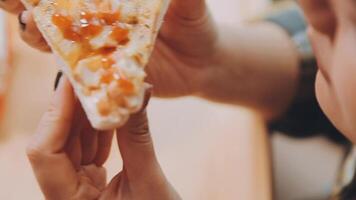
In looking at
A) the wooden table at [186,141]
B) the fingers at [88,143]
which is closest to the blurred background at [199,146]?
the wooden table at [186,141]

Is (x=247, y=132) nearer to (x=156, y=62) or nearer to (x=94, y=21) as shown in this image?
(x=156, y=62)

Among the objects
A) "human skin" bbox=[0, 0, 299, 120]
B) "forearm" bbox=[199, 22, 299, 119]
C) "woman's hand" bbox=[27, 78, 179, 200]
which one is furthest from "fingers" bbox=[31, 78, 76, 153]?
"forearm" bbox=[199, 22, 299, 119]

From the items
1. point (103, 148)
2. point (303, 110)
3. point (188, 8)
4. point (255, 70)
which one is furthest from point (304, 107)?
point (103, 148)

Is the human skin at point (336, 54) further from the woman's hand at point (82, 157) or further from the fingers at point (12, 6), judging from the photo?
the fingers at point (12, 6)

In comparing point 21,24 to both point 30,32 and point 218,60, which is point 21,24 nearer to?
point 30,32

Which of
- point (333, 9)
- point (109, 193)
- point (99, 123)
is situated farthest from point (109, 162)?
point (333, 9)

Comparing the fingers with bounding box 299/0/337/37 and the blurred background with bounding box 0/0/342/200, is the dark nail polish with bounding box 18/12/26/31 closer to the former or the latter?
the blurred background with bounding box 0/0/342/200
